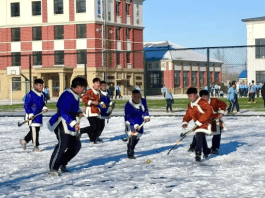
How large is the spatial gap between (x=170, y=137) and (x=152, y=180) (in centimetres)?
642

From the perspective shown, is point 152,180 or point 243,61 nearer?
point 152,180

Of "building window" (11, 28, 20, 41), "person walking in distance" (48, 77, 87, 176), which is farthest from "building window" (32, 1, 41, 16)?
"person walking in distance" (48, 77, 87, 176)

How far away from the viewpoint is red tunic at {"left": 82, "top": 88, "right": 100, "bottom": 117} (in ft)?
42.6

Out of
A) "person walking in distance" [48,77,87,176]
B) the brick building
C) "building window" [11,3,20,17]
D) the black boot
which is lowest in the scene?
the black boot

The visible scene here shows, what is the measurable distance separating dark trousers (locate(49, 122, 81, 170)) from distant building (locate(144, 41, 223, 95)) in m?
12.7

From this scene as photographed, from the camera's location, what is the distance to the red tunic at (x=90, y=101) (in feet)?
42.6

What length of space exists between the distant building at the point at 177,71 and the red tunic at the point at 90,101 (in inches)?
322

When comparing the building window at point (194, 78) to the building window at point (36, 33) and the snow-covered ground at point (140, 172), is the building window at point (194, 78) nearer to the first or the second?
the snow-covered ground at point (140, 172)

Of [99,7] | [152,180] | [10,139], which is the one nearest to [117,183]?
[152,180]

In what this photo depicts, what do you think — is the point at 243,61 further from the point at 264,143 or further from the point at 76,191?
the point at 76,191

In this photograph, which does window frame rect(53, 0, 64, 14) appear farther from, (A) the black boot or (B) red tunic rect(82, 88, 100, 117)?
(A) the black boot

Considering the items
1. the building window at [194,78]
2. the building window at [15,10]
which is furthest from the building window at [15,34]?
the building window at [194,78]

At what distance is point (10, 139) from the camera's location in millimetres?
14320

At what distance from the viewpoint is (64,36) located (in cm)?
5950
